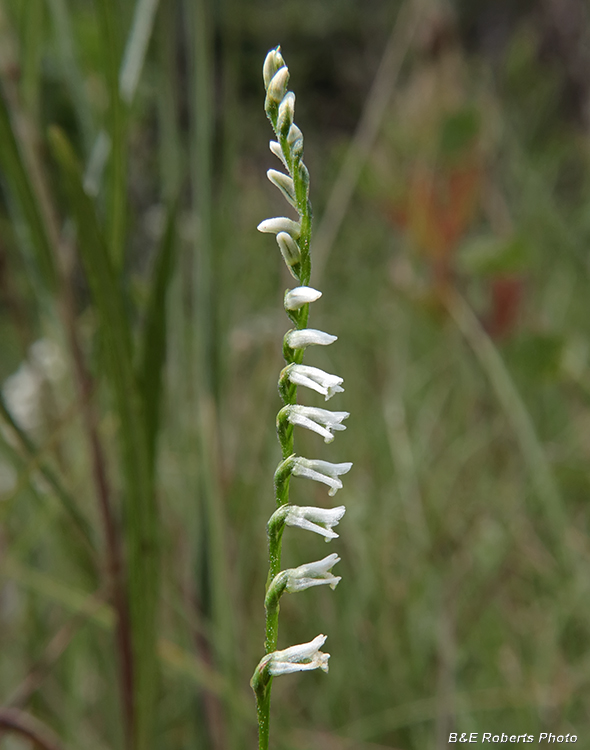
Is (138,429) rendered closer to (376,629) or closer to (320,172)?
(376,629)

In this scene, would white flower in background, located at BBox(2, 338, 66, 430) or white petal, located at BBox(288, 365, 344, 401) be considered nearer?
white petal, located at BBox(288, 365, 344, 401)

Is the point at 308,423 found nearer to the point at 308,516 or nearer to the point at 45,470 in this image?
the point at 308,516

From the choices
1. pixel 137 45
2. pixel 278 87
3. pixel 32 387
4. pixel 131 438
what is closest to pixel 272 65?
pixel 278 87

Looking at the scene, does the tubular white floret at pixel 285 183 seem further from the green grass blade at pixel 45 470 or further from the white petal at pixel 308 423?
the green grass blade at pixel 45 470

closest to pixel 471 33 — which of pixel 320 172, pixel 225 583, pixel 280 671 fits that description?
pixel 320 172

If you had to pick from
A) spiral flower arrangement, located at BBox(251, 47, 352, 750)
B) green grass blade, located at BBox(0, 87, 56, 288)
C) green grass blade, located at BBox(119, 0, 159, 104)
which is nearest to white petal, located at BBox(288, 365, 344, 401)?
spiral flower arrangement, located at BBox(251, 47, 352, 750)

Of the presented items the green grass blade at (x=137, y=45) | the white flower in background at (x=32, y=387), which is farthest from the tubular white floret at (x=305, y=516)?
the white flower in background at (x=32, y=387)

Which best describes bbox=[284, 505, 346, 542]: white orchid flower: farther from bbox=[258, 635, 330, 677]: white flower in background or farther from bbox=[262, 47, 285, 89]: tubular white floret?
bbox=[262, 47, 285, 89]: tubular white floret
